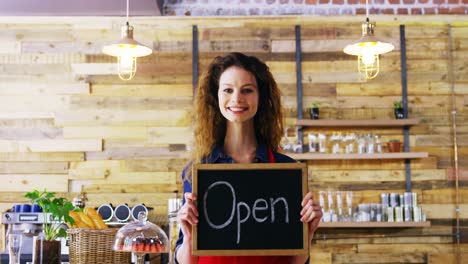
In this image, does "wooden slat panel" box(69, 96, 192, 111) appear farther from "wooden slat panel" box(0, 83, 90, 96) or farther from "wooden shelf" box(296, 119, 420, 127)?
"wooden shelf" box(296, 119, 420, 127)

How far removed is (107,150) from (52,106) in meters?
0.65

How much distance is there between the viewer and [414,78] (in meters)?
5.34

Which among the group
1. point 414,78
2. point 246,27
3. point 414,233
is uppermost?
point 246,27

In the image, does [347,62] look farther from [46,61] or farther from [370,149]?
[46,61]

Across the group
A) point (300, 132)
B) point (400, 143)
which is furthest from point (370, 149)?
point (300, 132)

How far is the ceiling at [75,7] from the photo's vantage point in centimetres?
454

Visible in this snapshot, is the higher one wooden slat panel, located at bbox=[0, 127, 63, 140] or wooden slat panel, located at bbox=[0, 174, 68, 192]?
wooden slat panel, located at bbox=[0, 127, 63, 140]

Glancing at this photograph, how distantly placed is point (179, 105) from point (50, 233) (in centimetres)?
315

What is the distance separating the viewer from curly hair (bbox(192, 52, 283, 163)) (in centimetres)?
174

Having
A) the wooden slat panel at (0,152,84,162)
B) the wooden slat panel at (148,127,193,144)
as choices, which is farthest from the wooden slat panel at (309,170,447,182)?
the wooden slat panel at (0,152,84,162)

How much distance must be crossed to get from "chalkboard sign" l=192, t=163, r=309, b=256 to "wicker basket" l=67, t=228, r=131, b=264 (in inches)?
41.5

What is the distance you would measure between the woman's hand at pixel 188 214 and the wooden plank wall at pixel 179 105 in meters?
3.67

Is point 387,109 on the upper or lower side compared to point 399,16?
lower

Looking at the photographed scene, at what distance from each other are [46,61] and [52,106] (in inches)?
17.1
